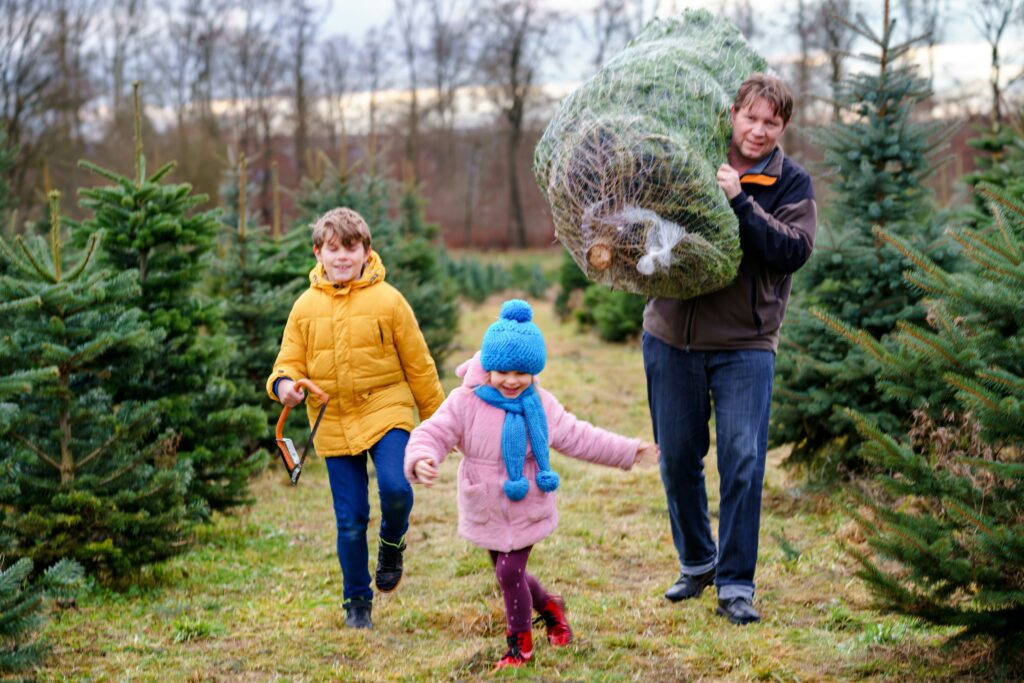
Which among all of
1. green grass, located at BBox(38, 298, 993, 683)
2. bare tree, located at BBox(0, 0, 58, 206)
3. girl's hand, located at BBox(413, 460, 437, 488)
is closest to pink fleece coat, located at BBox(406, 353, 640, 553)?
girl's hand, located at BBox(413, 460, 437, 488)

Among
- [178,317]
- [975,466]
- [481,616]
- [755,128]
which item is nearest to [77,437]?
[178,317]

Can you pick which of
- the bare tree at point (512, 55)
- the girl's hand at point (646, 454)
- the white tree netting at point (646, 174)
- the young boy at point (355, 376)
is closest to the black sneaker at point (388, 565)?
the young boy at point (355, 376)

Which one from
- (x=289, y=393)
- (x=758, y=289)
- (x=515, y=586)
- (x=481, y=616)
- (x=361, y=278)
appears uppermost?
(x=361, y=278)

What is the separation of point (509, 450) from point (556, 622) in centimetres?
83

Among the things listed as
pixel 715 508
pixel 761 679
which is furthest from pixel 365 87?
pixel 761 679

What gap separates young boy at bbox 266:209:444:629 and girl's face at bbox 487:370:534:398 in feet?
2.75

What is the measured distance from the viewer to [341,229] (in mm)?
4516

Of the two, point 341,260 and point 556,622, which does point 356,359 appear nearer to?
point 341,260

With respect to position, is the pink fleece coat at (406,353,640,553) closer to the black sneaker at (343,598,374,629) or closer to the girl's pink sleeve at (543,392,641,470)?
the girl's pink sleeve at (543,392,641,470)

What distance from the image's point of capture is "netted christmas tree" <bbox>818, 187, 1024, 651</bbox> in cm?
325

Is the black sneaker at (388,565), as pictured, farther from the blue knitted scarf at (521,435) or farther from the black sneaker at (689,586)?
the black sneaker at (689,586)

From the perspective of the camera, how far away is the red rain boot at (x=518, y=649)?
3.88 metres

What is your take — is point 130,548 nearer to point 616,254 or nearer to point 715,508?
point 616,254

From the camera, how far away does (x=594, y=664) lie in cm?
392
